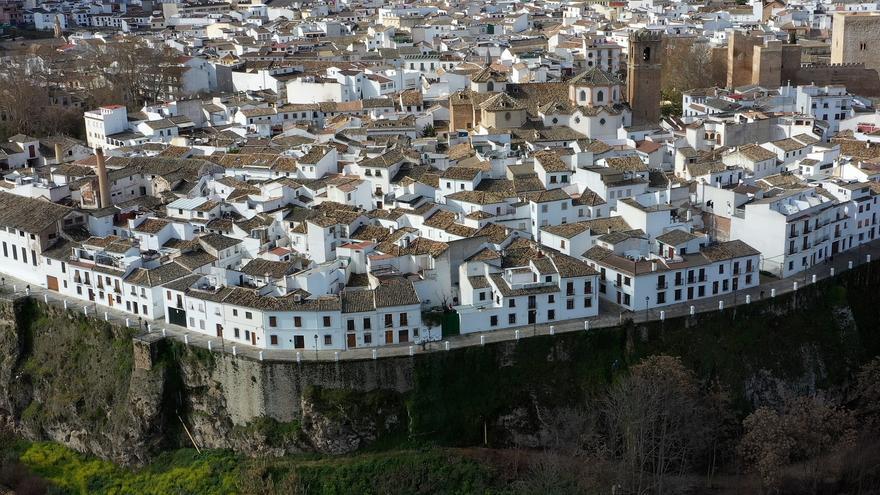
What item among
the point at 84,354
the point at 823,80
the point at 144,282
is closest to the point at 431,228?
the point at 144,282

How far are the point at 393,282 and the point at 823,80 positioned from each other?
1126 inches

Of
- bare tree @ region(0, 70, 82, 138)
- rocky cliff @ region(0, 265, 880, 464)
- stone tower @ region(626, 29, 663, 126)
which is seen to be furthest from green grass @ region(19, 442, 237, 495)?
stone tower @ region(626, 29, 663, 126)

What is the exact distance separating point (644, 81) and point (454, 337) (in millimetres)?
18535

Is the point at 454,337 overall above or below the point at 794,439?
above

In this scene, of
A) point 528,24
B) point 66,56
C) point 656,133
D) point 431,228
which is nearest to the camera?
point 431,228

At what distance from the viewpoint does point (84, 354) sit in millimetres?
28203

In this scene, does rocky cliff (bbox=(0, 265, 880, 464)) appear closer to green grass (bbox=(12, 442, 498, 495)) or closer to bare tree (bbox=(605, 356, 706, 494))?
green grass (bbox=(12, 442, 498, 495))

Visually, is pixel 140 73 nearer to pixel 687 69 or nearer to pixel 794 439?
pixel 687 69

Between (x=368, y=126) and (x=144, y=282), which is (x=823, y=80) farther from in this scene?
(x=144, y=282)

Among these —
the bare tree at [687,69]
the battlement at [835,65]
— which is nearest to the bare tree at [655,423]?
the bare tree at [687,69]

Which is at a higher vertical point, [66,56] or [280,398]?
[66,56]

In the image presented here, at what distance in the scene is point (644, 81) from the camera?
40.4 metres

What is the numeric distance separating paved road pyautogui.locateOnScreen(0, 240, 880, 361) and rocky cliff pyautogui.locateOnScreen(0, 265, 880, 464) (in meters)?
0.25

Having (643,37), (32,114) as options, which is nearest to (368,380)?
(643,37)
